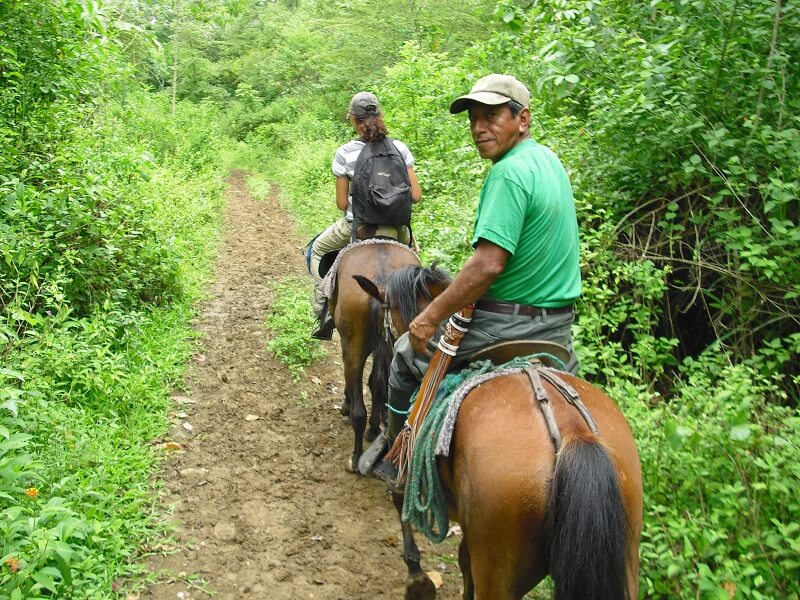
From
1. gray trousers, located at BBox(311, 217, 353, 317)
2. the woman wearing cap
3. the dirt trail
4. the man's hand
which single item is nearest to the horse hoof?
the dirt trail

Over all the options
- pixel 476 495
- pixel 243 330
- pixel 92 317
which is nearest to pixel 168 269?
pixel 243 330

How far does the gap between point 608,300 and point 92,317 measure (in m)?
4.70

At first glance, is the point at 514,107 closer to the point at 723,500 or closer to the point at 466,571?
the point at 723,500

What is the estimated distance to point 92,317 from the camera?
6031 millimetres

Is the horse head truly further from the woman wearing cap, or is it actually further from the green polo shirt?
the woman wearing cap

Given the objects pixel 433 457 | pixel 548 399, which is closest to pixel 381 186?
pixel 433 457

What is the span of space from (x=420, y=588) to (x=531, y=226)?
226 centimetres

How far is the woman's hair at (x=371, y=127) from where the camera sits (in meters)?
5.40

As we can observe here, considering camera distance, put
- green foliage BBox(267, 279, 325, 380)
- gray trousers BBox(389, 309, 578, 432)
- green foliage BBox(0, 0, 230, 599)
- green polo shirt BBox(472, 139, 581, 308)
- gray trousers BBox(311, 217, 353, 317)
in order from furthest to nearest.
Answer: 1. green foliage BBox(267, 279, 325, 380)
2. gray trousers BBox(311, 217, 353, 317)
3. green foliage BBox(0, 0, 230, 599)
4. gray trousers BBox(389, 309, 578, 432)
5. green polo shirt BBox(472, 139, 581, 308)

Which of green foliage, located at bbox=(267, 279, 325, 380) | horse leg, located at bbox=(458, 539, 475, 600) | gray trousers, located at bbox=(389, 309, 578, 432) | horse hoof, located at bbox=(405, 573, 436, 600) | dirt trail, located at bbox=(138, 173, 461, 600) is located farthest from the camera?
green foliage, located at bbox=(267, 279, 325, 380)

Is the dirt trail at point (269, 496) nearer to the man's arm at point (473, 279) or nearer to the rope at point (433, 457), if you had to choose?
the rope at point (433, 457)

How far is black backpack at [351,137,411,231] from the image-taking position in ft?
17.7

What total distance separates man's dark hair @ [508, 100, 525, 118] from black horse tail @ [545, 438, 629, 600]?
153cm

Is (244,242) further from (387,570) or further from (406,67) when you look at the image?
(387,570)
